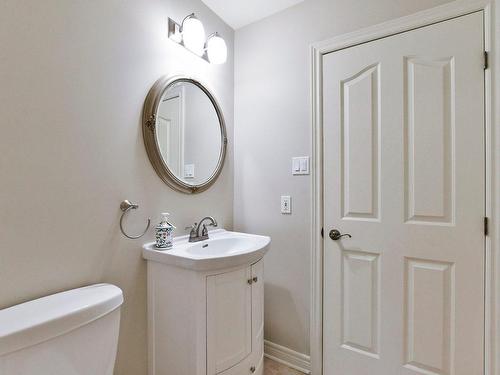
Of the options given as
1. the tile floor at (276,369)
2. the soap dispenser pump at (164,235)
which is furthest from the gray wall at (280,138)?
the soap dispenser pump at (164,235)

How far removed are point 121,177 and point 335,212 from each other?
3.95 feet

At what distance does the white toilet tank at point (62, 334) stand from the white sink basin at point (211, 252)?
26cm

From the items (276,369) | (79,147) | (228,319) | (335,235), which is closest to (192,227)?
(228,319)

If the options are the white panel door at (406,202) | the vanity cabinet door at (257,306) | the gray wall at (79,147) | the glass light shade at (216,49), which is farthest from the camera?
the glass light shade at (216,49)

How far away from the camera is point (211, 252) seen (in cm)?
149

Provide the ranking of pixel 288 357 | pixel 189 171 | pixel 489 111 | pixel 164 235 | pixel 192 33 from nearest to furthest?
pixel 489 111 → pixel 164 235 → pixel 192 33 → pixel 189 171 → pixel 288 357

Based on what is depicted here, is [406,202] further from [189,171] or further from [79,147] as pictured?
[79,147]

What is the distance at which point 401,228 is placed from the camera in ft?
4.39

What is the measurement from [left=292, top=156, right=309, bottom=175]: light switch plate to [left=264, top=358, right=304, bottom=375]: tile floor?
1289mm

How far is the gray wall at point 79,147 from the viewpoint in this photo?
0.86 m

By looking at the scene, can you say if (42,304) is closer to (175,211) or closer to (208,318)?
(208,318)

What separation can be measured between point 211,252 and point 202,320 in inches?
17.5

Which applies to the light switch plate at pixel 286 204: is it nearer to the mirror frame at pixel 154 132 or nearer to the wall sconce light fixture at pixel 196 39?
the mirror frame at pixel 154 132

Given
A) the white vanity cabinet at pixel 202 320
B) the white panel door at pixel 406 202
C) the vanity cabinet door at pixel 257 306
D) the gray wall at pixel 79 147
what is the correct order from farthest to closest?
1. the vanity cabinet door at pixel 257 306
2. the white panel door at pixel 406 202
3. the white vanity cabinet at pixel 202 320
4. the gray wall at pixel 79 147
